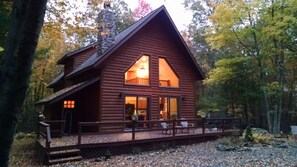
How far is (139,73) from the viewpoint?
14.7 meters

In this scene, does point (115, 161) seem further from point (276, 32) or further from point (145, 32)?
point (276, 32)

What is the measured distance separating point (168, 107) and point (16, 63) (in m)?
14.0

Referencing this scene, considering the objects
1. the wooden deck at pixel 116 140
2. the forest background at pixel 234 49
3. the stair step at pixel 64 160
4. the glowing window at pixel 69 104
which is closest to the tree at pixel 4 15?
the forest background at pixel 234 49

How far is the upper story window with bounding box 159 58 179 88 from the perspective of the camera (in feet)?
51.0

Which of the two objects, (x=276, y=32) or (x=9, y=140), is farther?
(x=276, y=32)

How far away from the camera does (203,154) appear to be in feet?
32.0

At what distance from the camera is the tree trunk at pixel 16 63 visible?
1.79m

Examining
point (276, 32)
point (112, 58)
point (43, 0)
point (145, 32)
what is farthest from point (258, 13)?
point (43, 0)

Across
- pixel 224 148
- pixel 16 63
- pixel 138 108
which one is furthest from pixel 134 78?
pixel 16 63

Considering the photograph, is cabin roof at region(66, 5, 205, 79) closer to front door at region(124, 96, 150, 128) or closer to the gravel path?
front door at region(124, 96, 150, 128)

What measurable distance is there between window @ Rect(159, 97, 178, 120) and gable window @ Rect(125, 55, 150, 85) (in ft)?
5.24

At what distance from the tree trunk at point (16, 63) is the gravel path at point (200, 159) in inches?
259

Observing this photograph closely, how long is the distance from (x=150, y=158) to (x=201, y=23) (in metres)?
20.7

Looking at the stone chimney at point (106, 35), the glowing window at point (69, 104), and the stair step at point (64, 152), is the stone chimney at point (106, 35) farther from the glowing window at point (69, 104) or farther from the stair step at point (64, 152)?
the stair step at point (64, 152)
